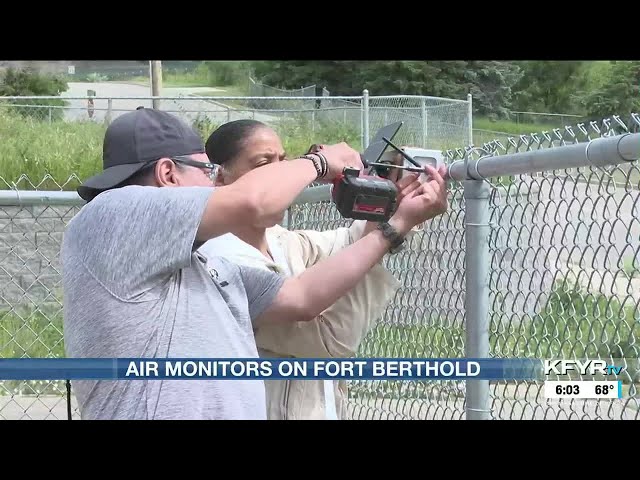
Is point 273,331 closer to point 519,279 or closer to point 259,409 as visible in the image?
point 259,409

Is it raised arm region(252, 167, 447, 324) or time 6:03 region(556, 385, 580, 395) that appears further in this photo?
raised arm region(252, 167, 447, 324)

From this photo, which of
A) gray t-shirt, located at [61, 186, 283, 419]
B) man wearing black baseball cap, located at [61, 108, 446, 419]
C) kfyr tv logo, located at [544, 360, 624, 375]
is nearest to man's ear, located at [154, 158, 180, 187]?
man wearing black baseball cap, located at [61, 108, 446, 419]

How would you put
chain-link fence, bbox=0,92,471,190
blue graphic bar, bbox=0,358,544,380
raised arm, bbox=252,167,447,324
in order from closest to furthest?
blue graphic bar, bbox=0,358,544,380 < raised arm, bbox=252,167,447,324 < chain-link fence, bbox=0,92,471,190

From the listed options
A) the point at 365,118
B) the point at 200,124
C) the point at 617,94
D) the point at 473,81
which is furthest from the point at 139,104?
the point at 617,94

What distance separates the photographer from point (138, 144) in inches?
77.2

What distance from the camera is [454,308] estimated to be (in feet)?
8.27

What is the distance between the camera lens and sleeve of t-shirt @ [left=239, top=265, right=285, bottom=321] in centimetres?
212

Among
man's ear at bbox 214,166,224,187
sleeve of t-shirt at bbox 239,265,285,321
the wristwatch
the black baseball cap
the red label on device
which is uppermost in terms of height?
the black baseball cap

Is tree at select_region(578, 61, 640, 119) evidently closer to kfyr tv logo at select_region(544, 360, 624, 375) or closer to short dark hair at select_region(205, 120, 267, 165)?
short dark hair at select_region(205, 120, 267, 165)

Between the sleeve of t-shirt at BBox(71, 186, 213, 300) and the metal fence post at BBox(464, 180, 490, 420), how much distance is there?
76 centimetres

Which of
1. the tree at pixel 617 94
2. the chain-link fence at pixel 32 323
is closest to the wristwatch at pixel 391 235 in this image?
the chain-link fence at pixel 32 323

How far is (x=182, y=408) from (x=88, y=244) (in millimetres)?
→ 376

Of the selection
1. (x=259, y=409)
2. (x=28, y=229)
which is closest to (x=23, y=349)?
(x=28, y=229)

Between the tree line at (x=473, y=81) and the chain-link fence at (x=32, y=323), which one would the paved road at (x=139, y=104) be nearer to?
the tree line at (x=473, y=81)
